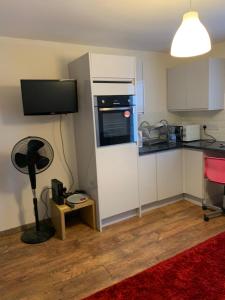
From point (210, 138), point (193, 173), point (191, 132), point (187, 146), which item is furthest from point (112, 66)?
point (210, 138)

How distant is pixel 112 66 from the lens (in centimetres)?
273

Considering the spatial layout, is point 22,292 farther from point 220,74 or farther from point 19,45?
point 220,74

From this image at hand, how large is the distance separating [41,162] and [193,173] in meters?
2.11

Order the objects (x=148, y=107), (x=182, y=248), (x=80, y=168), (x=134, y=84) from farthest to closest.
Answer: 1. (x=148, y=107)
2. (x=80, y=168)
3. (x=134, y=84)
4. (x=182, y=248)

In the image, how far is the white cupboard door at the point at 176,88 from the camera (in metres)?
3.67

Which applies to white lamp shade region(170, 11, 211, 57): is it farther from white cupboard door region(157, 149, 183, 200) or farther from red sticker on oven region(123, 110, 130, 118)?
white cupboard door region(157, 149, 183, 200)

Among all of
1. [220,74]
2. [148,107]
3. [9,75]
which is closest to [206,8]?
[220,74]

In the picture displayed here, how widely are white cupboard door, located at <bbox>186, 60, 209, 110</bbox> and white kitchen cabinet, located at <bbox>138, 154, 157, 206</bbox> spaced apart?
1.05m

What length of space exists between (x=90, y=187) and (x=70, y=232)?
1.94 ft

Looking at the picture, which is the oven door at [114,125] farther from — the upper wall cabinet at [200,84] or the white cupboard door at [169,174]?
the upper wall cabinet at [200,84]

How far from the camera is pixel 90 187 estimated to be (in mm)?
3000

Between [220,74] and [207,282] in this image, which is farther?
[220,74]

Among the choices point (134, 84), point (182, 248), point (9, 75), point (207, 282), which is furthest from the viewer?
point (134, 84)

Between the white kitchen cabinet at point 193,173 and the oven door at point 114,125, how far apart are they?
990 mm
